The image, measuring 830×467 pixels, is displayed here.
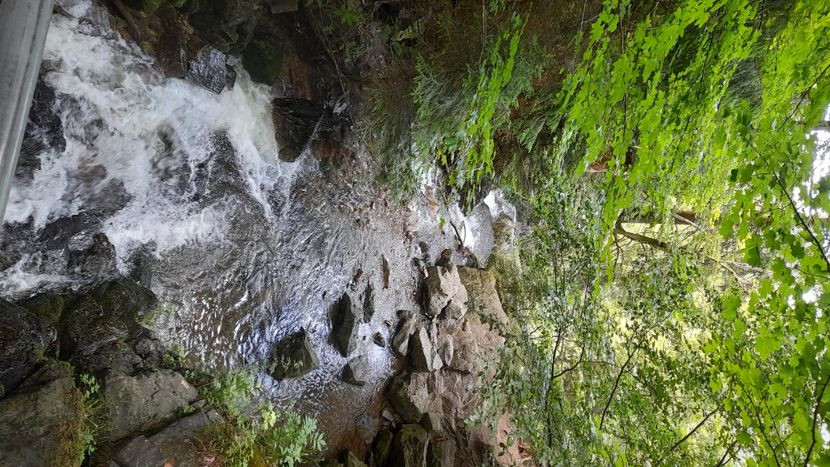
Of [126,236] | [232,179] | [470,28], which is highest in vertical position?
[470,28]

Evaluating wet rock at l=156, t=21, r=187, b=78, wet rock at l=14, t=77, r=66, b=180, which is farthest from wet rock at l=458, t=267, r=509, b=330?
wet rock at l=14, t=77, r=66, b=180

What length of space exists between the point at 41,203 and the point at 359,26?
3.49 metres

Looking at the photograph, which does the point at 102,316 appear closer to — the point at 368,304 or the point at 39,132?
the point at 39,132

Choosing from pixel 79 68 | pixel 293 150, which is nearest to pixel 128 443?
pixel 79 68

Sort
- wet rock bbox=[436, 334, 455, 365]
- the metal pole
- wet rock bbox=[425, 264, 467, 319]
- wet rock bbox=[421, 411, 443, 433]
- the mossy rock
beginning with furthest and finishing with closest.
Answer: wet rock bbox=[425, 264, 467, 319] → wet rock bbox=[436, 334, 455, 365] → wet rock bbox=[421, 411, 443, 433] → the mossy rock → the metal pole

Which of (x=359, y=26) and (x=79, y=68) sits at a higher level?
(x=359, y=26)

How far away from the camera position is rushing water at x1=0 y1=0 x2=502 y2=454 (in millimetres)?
3838

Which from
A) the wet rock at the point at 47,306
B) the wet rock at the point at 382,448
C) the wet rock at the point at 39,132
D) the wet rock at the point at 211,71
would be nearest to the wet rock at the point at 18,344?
the wet rock at the point at 47,306

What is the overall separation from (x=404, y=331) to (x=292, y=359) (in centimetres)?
191

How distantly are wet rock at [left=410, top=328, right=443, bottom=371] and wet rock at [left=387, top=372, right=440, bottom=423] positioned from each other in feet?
0.65

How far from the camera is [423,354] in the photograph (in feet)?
21.5

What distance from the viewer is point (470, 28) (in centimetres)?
475

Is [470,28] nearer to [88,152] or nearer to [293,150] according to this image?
[293,150]

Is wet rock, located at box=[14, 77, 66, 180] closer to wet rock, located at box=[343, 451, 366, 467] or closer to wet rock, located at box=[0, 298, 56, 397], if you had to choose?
wet rock, located at box=[0, 298, 56, 397]
